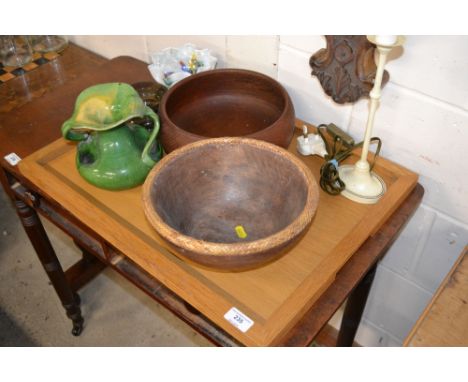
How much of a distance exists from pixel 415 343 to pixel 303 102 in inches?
21.6

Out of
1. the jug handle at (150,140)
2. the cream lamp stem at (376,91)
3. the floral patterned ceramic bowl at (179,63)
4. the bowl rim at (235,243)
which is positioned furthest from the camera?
the floral patterned ceramic bowl at (179,63)

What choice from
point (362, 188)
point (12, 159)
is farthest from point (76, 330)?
point (362, 188)

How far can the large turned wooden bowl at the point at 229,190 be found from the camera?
862mm

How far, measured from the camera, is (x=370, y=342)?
147 cm

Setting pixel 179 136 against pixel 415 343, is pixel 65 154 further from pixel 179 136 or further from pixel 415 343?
pixel 415 343

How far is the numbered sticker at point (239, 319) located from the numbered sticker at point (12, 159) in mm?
612

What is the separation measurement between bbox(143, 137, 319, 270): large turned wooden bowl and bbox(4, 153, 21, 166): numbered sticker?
42 centimetres

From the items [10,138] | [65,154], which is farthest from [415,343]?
[10,138]

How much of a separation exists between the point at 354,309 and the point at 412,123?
49 centimetres

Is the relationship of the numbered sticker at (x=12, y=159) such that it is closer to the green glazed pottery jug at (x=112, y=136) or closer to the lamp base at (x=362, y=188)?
the green glazed pottery jug at (x=112, y=136)

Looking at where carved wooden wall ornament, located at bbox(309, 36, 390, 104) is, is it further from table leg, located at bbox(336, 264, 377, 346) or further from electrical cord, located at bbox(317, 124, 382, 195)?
table leg, located at bbox(336, 264, 377, 346)

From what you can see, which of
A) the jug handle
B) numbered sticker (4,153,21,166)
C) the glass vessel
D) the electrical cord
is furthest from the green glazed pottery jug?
the glass vessel

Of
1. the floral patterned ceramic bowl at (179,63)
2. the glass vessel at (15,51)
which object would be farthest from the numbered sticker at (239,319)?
the glass vessel at (15,51)

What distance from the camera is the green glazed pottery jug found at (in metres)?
0.93
